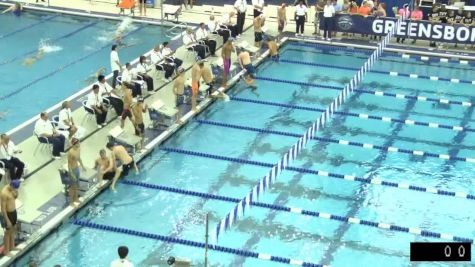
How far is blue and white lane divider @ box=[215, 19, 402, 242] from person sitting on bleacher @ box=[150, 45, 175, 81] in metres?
3.55

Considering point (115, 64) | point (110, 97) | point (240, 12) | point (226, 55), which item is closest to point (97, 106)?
point (110, 97)

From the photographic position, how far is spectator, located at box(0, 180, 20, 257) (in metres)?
10.6

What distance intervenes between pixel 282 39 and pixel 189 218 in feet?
32.3

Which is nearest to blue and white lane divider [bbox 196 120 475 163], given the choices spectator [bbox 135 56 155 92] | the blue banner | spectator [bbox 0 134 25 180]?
spectator [bbox 135 56 155 92]

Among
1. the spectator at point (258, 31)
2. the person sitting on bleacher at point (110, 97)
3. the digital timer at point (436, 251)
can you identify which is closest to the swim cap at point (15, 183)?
the person sitting on bleacher at point (110, 97)

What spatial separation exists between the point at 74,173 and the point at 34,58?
780cm

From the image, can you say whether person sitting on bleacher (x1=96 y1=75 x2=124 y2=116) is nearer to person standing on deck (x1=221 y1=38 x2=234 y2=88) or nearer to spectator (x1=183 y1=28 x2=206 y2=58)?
person standing on deck (x1=221 y1=38 x2=234 y2=88)

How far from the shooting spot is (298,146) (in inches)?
548

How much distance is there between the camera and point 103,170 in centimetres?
1287

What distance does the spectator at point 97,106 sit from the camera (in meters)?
15.0

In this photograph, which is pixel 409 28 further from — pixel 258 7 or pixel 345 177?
pixel 345 177

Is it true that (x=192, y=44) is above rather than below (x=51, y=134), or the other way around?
above

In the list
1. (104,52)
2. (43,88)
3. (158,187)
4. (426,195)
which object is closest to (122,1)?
(104,52)

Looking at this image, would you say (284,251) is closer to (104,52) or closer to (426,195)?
(426,195)
